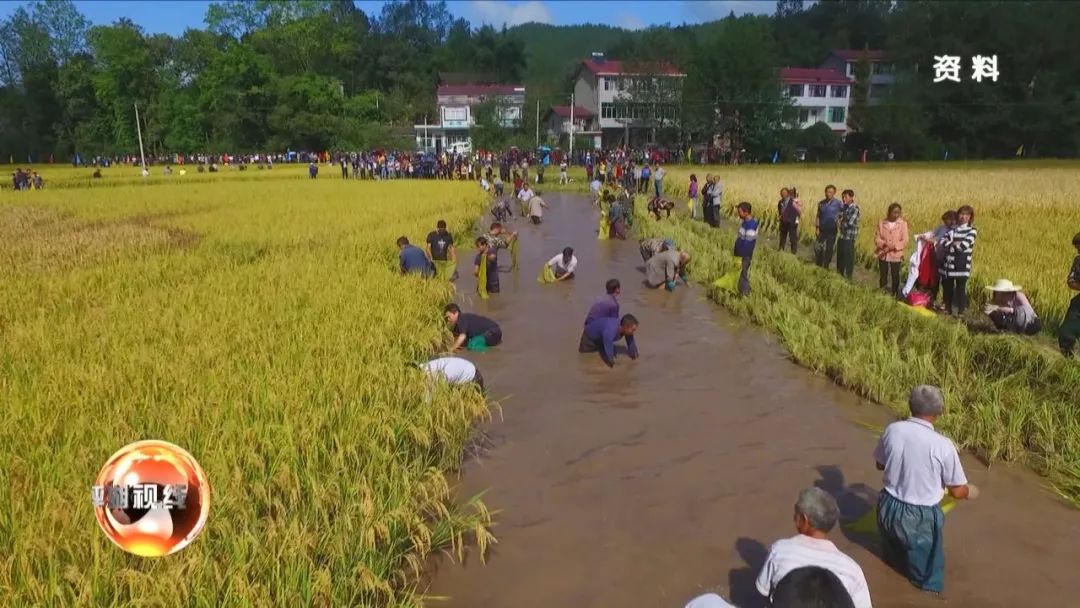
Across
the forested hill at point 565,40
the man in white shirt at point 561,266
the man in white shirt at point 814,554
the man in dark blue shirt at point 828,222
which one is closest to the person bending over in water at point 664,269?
the man in white shirt at point 561,266

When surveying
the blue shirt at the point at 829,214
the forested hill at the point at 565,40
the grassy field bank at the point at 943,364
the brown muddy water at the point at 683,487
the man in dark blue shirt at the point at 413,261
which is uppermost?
the forested hill at the point at 565,40

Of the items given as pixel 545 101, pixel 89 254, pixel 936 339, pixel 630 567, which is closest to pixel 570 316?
pixel 936 339

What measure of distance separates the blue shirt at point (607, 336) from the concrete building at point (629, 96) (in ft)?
149

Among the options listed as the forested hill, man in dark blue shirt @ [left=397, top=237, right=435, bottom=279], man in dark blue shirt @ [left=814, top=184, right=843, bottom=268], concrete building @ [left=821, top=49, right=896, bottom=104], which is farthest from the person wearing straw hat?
the forested hill

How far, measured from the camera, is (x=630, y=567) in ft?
14.3

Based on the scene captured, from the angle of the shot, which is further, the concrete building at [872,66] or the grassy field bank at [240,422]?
the concrete building at [872,66]

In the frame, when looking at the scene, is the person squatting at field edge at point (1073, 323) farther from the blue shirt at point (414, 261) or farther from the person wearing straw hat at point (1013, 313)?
the blue shirt at point (414, 261)

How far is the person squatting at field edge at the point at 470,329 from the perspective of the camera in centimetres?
830

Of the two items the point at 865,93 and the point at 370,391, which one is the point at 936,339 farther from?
the point at 865,93

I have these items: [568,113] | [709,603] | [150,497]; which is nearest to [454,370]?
[709,603]

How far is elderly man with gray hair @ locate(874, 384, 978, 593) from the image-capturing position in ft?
12.7

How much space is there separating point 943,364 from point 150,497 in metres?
7.57

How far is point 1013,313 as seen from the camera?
26.2 ft

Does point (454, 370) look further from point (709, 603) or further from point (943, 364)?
point (943, 364)
